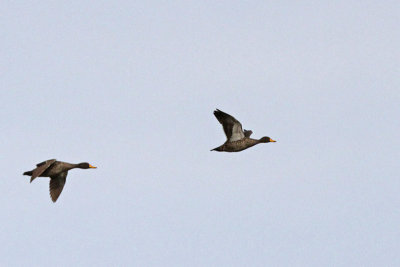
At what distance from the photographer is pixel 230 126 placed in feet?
140

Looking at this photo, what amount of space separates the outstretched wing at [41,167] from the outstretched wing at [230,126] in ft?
28.0

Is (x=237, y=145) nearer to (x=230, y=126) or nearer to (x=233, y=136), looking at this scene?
(x=233, y=136)

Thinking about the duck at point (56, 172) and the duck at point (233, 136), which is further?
the duck at point (56, 172)

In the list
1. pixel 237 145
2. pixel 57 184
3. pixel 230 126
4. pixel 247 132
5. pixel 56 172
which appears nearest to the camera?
pixel 230 126

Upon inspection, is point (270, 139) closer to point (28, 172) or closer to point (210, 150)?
point (210, 150)

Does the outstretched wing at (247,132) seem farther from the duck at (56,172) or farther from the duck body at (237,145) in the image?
the duck at (56,172)

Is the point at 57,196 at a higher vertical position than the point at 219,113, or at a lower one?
lower

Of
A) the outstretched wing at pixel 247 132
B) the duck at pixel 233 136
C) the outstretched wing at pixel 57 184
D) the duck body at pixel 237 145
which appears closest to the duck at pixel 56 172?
the outstretched wing at pixel 57 184

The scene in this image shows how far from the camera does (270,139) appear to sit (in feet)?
147

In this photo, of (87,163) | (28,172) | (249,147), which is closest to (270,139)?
(249,147)

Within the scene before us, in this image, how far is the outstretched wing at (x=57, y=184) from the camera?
4328 cm

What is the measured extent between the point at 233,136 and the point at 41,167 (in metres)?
9.63

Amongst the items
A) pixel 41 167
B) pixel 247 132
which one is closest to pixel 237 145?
pixel 247 132

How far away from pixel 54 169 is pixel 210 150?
791cm
